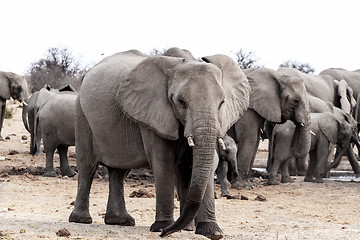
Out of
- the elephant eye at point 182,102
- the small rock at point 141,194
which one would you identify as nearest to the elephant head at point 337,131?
the small rock at point 141,194

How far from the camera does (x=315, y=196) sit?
417 inches

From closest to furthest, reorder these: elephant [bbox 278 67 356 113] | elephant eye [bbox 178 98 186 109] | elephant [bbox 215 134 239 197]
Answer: elephant eye [bbox 178 98 186 109] → elephant [bbox 215 134 239 197] → elephant [bbox 278 67 356 113]

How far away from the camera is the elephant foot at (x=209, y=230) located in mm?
5793

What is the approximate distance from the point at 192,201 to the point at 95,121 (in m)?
1.64

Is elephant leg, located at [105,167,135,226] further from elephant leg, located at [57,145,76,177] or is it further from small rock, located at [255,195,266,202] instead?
elephant leg, located at [57,145,76,177]

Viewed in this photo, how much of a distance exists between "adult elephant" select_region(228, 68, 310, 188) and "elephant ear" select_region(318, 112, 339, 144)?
1525mm

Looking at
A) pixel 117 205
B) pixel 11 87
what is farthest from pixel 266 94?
pixel 11 87

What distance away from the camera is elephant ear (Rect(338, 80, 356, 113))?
54.7 ft

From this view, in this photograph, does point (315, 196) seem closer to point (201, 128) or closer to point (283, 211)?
point (283, 211)

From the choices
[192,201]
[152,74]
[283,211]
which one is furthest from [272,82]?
[192,201]

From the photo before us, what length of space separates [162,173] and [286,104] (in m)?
5.86

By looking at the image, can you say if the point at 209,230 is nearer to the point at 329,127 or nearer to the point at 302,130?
the point at 302,130

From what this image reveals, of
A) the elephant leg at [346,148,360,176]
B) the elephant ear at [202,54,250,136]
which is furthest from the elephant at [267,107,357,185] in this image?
the elephant ear at [202,54,250,136]

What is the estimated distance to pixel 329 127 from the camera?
13141 millimetres
